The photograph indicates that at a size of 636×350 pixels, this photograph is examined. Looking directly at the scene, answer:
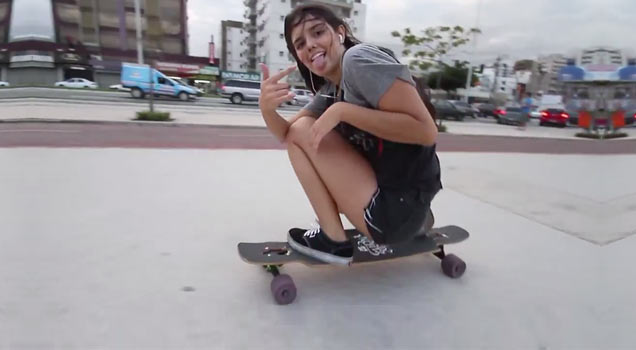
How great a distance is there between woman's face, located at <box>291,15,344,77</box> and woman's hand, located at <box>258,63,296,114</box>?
100 millimetres

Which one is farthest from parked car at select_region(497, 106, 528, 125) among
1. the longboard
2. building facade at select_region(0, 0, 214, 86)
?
the longboard

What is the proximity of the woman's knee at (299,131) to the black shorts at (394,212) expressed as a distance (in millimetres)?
315

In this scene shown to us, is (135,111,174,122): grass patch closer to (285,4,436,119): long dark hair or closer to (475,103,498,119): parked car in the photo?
(285,4,436,119): long dark hair

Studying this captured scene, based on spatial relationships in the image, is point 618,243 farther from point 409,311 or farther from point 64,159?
point 64,159

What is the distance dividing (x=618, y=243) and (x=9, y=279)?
2646 millimetres

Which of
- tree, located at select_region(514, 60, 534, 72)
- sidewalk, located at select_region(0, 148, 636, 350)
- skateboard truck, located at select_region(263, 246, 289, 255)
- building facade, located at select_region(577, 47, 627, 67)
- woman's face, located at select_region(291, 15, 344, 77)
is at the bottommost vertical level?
sidewalk, located at select_region(0, 148, 636, 350)

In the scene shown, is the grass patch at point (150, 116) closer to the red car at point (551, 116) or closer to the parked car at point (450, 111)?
the red car at point (551, 116)

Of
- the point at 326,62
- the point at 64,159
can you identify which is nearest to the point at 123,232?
the point at 326,62

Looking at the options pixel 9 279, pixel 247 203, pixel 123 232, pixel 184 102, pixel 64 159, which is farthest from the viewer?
pixel 184 102

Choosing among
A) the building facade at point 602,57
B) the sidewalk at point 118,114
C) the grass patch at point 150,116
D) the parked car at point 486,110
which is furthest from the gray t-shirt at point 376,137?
the parked car at point 486,110

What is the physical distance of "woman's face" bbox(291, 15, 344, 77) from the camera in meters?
1.20

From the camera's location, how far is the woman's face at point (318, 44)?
1.20 metres

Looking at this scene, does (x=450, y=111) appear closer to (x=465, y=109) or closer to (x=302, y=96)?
(x=465, y=109)

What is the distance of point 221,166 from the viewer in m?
3.29
